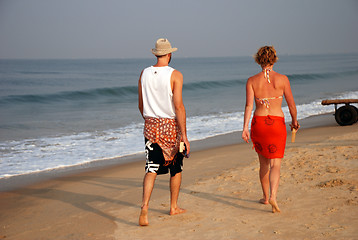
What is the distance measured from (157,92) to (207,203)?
1.57 metres

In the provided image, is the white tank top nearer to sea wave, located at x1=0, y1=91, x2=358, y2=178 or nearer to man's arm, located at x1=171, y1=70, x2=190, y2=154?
man's arm, located at x1=171, y1=70, x2=190, y2=154

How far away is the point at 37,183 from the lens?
676cm

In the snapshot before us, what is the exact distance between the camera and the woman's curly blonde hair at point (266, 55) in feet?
13.9

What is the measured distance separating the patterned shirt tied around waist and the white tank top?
0.06m

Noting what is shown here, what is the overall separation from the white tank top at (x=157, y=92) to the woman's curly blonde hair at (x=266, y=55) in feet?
3.04

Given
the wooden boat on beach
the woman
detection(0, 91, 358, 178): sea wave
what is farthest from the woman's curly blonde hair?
the wooden boat on beach

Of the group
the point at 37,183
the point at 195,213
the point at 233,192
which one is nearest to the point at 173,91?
the point at 195,213

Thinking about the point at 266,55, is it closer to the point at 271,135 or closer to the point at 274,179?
the point at 271,135

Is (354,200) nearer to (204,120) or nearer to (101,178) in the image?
(101,178)

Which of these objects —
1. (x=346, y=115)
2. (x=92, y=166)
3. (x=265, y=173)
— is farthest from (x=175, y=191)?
(x=346, y=115)

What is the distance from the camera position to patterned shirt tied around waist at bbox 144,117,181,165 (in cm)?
419

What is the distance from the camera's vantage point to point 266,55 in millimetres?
4238

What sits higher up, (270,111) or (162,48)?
(162,48)

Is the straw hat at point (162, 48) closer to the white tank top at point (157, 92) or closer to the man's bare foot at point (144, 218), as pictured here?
the white tank top at point (157, 92)
